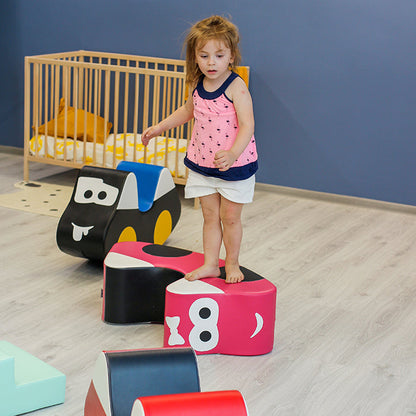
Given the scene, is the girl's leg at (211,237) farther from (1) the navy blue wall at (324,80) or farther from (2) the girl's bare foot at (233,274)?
(1) the navy blue wall at (324,80)

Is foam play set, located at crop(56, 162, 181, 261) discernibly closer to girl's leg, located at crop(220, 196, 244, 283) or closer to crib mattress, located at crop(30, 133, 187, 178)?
girl's leg, located at crop(220, 196, 244, 283)

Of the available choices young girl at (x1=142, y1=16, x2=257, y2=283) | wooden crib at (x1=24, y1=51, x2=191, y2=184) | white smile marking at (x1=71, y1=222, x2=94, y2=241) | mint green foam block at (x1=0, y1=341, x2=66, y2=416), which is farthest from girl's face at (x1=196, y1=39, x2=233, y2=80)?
wooden crib at (x1=24, y1=51, x2=191, y2=184)

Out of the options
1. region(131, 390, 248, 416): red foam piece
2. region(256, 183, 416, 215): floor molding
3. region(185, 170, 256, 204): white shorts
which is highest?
region(185, 170, 256, 204): white shorts

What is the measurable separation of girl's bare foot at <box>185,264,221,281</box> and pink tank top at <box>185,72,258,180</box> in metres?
0.29

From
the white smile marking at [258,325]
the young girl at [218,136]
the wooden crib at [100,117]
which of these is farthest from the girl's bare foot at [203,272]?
the wooden crib at [100,117]

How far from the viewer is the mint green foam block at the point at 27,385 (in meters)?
1.60

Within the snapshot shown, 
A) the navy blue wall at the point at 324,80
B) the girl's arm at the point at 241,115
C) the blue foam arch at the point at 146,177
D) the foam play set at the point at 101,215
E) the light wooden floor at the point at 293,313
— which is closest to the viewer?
the light wooden floor at the point at 293,313

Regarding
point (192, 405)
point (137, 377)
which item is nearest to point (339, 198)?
point (137, 377)

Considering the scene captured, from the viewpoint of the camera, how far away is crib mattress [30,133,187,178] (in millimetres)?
3613

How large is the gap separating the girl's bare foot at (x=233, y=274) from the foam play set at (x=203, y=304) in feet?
0.06

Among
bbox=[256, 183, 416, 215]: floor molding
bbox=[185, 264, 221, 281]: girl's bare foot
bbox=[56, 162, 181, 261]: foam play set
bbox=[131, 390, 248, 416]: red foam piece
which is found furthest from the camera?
bbox=[256, 183, 416, 215]: floor molding

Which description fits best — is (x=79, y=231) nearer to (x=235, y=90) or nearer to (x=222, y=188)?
(x=222, y=188)

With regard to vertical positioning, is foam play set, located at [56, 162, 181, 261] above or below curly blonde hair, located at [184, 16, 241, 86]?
below

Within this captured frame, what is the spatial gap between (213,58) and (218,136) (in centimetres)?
23
